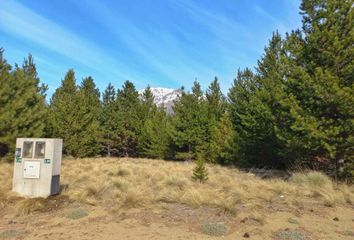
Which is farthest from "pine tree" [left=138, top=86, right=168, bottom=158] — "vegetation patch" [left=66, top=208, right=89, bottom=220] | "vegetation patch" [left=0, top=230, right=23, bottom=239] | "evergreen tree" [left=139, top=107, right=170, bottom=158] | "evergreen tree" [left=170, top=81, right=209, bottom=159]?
"vegetation patch" [left=0, top=230, right=23, bottom=239]

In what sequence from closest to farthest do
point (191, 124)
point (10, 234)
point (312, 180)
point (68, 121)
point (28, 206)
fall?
point (10, 234)
point (28, 206)
point (312, 180)
point (191, 124)
point (68, 121)

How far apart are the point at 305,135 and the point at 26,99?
18.3 m

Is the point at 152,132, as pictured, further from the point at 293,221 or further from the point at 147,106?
the point at 293,221

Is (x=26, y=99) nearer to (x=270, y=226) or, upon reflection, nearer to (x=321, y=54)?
(x=321, y=54)

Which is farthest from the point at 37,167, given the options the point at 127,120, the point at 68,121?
the point at 127,120

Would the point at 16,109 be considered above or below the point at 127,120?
below

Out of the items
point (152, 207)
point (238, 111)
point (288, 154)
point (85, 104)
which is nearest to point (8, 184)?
point (152, 207)

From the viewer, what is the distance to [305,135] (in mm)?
14703

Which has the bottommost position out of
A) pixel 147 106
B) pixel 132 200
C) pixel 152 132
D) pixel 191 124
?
pixel 132 200

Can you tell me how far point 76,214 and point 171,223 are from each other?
2382mm

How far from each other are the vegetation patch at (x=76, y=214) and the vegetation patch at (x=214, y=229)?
9.80 feet

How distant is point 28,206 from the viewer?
31.6 feet

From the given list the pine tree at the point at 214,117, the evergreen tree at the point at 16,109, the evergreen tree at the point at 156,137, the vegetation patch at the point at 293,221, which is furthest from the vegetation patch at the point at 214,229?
the evergreen tree at the point at 156,137

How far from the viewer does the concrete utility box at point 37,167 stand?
434 inches
